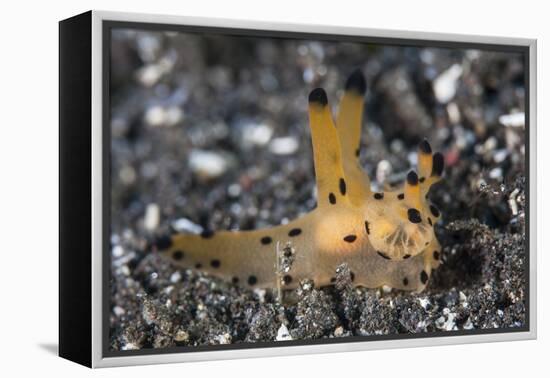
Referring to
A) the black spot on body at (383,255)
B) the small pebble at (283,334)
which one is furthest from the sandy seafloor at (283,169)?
the black spot on body at (383,255)

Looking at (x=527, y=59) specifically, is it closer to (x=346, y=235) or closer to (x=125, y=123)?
(x=346, y=235)

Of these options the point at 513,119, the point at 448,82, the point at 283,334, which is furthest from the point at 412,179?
the point at 283,334

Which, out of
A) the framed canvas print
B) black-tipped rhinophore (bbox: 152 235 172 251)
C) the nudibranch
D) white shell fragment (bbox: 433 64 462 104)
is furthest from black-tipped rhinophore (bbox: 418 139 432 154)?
black-tipped rhinophore (bbox: 152 235 172 251)

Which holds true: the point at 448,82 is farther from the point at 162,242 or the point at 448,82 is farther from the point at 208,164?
the point at 162,242

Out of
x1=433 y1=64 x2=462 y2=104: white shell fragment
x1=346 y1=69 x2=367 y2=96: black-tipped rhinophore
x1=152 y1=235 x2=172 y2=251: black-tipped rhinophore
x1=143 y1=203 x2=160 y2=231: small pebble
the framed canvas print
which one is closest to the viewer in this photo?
the framed canvas print

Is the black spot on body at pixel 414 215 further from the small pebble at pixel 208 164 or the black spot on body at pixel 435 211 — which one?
the small pebble at pixel 208 164

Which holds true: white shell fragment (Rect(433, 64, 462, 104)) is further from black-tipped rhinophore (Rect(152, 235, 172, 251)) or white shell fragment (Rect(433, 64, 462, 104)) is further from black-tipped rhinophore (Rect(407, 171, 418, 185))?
black-tipped rhinophore (Rect(152, 235, 172, 251))
